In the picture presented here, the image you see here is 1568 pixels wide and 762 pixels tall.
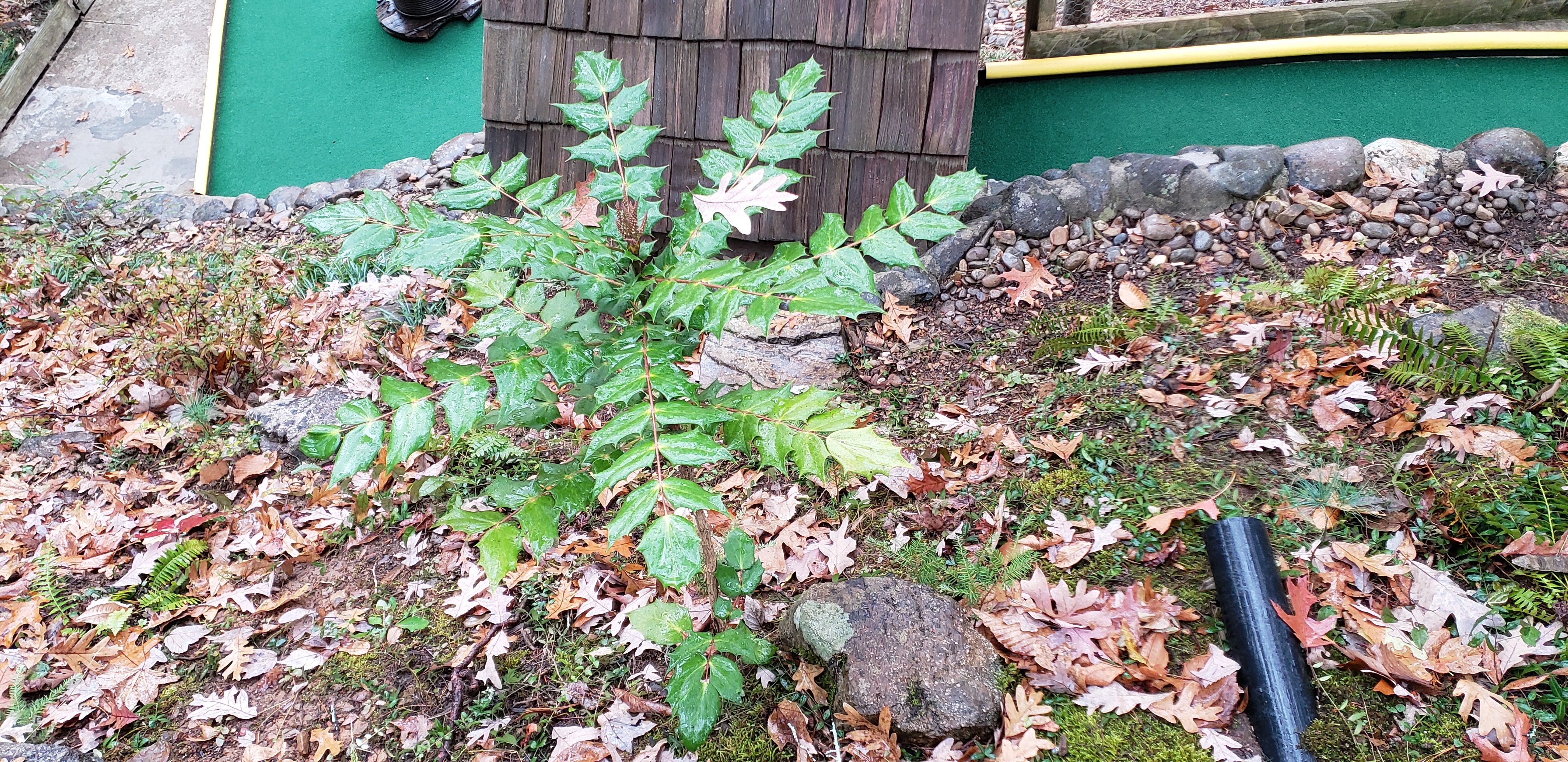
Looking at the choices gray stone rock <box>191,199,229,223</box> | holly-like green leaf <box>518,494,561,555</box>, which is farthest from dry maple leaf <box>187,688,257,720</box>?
gray stone rock <box>191,199,229,223</box>

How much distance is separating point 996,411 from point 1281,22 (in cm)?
300

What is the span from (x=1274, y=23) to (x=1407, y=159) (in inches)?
40.1

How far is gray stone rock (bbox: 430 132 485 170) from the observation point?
559cm

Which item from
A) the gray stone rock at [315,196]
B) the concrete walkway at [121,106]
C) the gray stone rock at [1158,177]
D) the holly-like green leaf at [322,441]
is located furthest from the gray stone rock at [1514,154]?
the concrete walkway at [121,106]

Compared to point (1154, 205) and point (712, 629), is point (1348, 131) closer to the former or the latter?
point (1154, 205)

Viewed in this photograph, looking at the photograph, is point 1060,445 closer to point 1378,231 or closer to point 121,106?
point 1378,231

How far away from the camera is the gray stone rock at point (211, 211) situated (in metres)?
5.69

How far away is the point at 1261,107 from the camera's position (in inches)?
177

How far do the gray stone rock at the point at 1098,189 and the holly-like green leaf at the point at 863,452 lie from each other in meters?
3.45

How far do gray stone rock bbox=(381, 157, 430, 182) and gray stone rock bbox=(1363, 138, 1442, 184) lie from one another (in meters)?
5.82

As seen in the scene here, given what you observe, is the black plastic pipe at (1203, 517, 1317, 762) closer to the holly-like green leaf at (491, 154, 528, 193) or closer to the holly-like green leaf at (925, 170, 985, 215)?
the holly-like green leaf at (925, 170, 985, 215)

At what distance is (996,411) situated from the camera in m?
3.27

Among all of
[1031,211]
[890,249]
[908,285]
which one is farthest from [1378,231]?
[890,249]

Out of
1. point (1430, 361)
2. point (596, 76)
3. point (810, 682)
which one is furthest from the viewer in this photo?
point (1430, 361)
